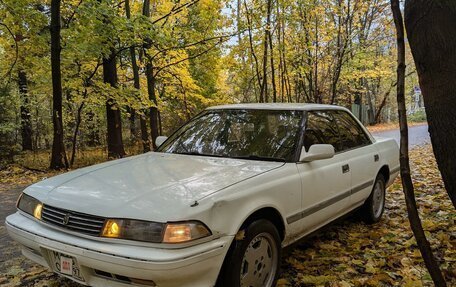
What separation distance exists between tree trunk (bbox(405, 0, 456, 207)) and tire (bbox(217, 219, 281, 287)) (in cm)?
137

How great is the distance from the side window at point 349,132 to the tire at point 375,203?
0.60m

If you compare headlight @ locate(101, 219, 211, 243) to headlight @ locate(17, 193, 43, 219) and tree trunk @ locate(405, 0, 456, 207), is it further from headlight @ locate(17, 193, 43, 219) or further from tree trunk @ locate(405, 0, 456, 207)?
tree trunk @ locate(405, 0, 456, 207)

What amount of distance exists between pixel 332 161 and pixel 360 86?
27.1 m


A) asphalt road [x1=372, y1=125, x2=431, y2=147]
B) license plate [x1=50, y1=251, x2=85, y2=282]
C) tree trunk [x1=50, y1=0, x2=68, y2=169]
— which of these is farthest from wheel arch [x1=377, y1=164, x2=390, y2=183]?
asphalt road [x1=372, y1=125, x2=431, y2=147]

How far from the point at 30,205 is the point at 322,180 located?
8.43ft

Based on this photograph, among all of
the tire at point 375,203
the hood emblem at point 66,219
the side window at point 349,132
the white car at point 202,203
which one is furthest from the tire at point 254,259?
the tire at point 375,203

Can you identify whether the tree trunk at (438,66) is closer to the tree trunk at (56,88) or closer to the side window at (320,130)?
the side window at (320,130)

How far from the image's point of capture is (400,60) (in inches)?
119

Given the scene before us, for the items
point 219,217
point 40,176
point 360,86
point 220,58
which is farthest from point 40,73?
point 360,86

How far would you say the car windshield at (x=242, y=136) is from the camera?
3729 millimetres

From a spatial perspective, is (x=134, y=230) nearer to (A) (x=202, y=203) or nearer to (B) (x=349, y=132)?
(A) (x=202, y=203)

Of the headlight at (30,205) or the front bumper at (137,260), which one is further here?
the headlight at (30,205)

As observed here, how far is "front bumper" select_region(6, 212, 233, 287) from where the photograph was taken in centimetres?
236

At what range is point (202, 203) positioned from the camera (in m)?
2.58
